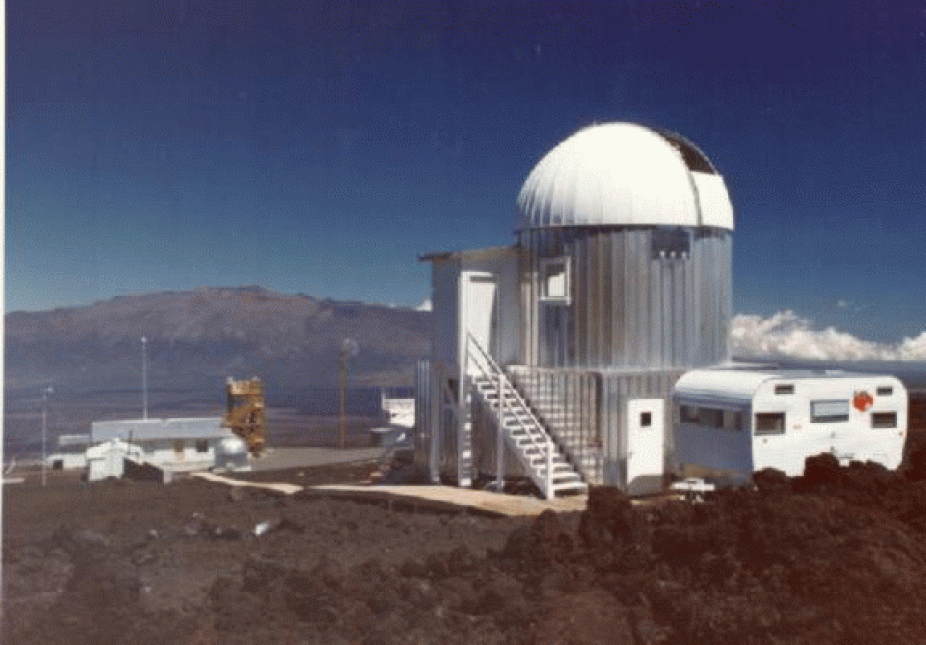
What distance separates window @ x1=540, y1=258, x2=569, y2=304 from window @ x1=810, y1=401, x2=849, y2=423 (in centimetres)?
520

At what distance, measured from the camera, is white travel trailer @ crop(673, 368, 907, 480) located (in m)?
15.4

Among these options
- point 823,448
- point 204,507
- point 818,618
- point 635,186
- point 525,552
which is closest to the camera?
point 818,618

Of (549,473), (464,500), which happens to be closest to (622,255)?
(549,473)

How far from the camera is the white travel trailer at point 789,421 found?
15406mm

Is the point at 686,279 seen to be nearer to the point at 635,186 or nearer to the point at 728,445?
the point at 635,186

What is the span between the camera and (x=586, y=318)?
62.2ft

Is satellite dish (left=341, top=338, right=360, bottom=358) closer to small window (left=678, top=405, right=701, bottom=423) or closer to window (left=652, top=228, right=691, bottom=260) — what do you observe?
window (left=652, top=228, right=691, bottom=260)

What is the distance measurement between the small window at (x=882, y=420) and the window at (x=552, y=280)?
572cm

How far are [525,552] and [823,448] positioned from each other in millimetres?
6425

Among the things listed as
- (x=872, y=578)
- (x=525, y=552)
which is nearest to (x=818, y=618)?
(x=872, y=578)

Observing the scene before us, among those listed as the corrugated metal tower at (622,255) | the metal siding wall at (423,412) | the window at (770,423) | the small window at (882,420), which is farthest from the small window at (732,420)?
the metal siding wall at (423,412)

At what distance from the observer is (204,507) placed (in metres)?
17.6

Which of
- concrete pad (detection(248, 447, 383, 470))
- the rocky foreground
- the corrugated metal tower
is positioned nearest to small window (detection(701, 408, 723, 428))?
the corrugated metal tower

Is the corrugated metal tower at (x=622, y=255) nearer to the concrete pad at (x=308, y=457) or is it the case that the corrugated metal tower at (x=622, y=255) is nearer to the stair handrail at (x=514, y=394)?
the stair handrail at (x=514, y=394)
